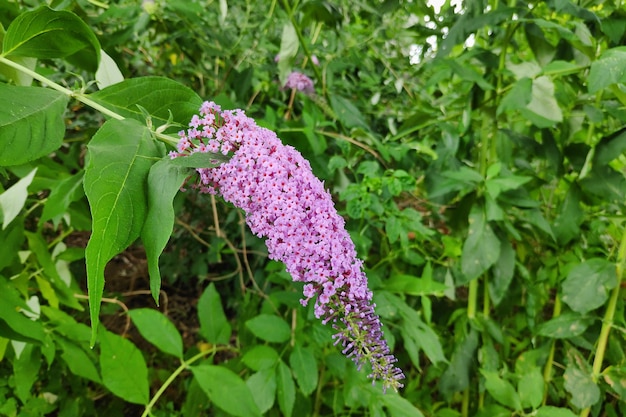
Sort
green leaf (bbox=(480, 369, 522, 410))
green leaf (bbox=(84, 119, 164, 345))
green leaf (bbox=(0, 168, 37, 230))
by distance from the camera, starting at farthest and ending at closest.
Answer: green leaf (bbox=(480, 369, 522, 410))
green leaf (bbox=(0, 168, 37, 230))
green leaf (bbox=(84, 119, 164, 345))

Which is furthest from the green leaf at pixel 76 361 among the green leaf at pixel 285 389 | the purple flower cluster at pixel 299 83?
the purple flower cluster at pixel 299 83

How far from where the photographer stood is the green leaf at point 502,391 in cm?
105

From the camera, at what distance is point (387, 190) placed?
1130 mm

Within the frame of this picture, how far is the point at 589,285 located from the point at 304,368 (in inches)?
24.7

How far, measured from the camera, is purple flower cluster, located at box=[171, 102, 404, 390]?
0.57 meters

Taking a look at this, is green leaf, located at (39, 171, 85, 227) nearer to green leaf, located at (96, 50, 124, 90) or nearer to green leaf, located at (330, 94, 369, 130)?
green leaf, located at (96, 50, 124, 90)

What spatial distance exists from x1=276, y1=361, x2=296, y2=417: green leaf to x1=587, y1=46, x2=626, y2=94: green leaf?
757 millimetres

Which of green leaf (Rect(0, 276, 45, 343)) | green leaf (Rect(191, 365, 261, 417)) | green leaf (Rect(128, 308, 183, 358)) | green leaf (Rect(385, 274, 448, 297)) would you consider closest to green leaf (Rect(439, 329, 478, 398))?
green leaf (Rect(385, 274, 448, 297))

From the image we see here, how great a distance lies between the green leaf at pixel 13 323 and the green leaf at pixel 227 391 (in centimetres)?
28

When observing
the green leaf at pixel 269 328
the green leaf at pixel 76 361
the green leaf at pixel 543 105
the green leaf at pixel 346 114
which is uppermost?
the green leaf at pixel 543 105

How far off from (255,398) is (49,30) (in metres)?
0.70

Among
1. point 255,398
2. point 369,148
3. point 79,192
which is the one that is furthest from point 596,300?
point 79,192

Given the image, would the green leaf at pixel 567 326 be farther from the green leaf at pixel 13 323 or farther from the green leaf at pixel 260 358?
A: the green leaf at pixel 13 323

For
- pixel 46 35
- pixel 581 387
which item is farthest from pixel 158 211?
pixel 581 387
